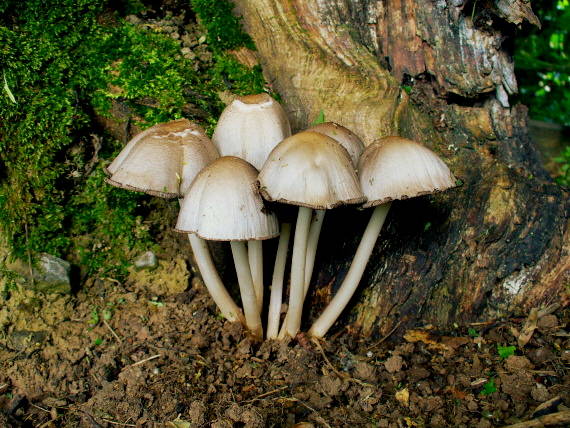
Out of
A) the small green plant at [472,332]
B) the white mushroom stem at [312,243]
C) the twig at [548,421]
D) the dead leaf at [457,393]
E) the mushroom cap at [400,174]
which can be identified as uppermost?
the mushroom cap at [400,174]

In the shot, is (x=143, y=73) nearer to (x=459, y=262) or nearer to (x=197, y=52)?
(x=197, y=52)

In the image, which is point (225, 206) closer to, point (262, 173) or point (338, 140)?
point (262, 173)

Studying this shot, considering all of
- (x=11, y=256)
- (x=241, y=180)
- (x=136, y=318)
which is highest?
→ (x=241, y=180)

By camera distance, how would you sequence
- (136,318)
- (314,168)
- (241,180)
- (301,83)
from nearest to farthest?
1. (314,168)
2. (241,180)
3. (136,318)
4. (301,83)

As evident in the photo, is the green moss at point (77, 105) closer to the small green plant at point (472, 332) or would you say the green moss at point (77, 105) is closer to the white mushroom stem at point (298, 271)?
the white mushroom stem at point (298, 271)

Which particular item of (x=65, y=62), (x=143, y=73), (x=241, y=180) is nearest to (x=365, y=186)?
(x=241, y=180)

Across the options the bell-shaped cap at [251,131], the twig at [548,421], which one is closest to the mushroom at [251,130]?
the bell-shaped cap at [251,131]
